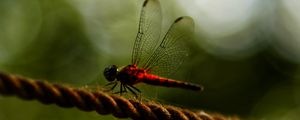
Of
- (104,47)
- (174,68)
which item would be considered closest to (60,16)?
(104,47)

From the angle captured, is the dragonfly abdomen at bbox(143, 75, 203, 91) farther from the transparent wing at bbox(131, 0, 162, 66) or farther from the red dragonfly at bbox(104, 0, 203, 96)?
the transparent wing at bbox(131, 0, 162, 66)

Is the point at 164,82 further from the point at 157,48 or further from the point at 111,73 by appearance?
the point at 111,73

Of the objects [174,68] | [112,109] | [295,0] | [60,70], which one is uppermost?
[295,0]

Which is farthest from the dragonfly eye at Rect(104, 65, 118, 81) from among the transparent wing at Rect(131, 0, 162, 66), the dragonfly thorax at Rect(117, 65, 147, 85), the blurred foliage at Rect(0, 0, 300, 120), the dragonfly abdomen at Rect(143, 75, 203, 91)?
the blurred foliage at Rect(0, 0, 300, 120)

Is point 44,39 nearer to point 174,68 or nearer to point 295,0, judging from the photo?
point 295,0

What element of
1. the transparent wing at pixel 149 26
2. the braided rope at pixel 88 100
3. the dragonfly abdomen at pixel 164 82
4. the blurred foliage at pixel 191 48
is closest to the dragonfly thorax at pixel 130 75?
the dragonfly abdomen at pixel 164 82

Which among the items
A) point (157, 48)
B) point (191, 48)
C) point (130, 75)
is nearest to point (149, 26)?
point (157, 48)

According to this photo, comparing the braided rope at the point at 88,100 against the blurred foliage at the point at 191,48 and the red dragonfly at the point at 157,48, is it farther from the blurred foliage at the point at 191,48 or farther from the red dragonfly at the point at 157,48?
the blurred foliage at the point at 191,48
